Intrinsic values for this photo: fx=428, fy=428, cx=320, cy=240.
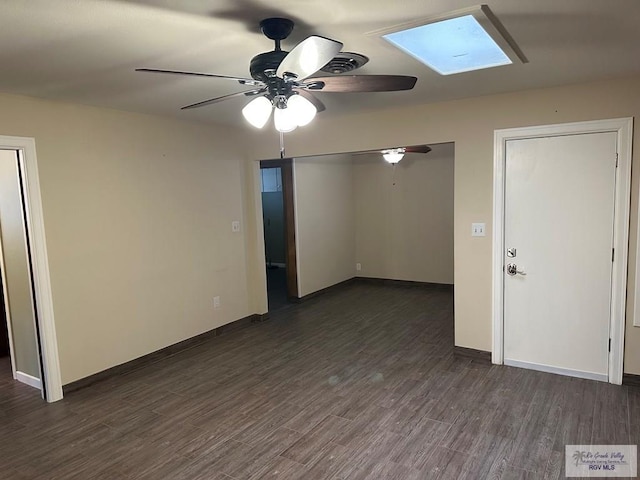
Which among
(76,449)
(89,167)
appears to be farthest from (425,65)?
(76,449)

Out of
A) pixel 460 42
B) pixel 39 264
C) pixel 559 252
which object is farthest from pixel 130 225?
pixel 559 252

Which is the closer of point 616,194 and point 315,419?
point 315,419

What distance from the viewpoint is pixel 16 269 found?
3.57 metres

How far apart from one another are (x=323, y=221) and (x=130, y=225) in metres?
3.23

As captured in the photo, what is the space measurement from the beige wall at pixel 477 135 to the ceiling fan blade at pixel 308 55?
240 cm

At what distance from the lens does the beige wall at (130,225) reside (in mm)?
3355

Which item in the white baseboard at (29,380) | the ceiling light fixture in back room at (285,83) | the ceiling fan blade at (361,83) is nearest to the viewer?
the ceiling light fixture in back room at (285,83)

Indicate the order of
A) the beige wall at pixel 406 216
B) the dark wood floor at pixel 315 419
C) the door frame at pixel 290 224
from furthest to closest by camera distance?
the beige wall at pixel 406 216, the door frame at pixel 290 224, the dark wood floor at pixel 315 419

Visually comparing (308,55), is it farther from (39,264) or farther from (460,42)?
(39,264)

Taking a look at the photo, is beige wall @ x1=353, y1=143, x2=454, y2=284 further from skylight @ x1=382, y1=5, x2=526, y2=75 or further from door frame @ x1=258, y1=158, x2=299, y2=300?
skylight @ x1=382, y1=5, x2=526, y2=75

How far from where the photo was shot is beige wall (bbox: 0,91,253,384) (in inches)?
132

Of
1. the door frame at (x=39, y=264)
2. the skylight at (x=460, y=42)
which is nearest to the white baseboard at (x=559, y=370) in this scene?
the skylight at (x=460, y=42)

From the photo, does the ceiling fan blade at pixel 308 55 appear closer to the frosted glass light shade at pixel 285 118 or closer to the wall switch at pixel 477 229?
the frosted glass light shade at pixel 285 118

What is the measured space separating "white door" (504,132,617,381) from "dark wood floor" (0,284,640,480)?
0.90ft
